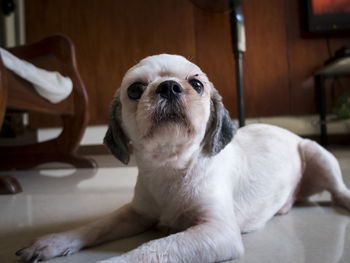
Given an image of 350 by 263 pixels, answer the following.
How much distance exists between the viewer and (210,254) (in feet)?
2.38

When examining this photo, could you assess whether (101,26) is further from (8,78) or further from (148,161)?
(148,161)

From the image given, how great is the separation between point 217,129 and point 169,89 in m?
0.22

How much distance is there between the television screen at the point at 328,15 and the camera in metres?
3.52

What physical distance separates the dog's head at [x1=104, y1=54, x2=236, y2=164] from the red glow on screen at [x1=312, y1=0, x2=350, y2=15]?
321 centimetres

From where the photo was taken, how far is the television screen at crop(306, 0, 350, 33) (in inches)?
139

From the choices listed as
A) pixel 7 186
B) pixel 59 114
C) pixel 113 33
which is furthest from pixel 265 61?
pixel 7 186

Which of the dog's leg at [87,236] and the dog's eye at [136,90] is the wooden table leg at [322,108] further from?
the dog's eye at [136,90]

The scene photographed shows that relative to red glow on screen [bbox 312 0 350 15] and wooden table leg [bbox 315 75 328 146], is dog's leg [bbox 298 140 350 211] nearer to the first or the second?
wooden table leg [bbox 315 75 328 146]

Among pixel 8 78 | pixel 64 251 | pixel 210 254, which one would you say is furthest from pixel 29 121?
pixel 210 254

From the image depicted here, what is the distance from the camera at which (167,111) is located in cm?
82

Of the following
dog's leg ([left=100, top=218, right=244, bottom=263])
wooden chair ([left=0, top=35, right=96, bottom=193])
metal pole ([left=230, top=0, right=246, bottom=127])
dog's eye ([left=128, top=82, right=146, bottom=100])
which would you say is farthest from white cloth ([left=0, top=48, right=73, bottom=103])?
dog's leg ([left=100, top=218, right=244, bottom=263])

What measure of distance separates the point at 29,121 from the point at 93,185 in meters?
2.50

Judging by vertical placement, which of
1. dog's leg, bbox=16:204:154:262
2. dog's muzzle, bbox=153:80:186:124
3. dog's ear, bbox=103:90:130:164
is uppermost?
dog's muzzle, bbox=153:80:186:124

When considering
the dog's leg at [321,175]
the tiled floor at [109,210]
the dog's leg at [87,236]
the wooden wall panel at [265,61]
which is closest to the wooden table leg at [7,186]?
the tiled floor at [109,210]
